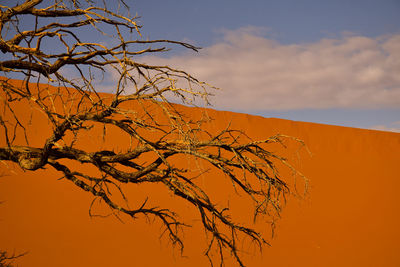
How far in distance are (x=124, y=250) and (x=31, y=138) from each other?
12082mm

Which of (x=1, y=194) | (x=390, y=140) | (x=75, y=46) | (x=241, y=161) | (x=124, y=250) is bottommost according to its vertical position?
(x=124, y=250)

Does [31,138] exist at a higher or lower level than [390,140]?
lower

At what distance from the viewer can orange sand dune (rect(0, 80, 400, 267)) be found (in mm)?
7750

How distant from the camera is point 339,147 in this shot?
2781 centimetres

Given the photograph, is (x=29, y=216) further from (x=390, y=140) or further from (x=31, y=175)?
(x=390, y=140)

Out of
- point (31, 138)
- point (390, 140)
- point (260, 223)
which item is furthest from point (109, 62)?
point (390, 140)

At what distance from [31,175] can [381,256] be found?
1301cm

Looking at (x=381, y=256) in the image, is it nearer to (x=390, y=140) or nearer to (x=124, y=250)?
(x=124, y=250)

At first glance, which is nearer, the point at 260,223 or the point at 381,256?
the point at 381,256

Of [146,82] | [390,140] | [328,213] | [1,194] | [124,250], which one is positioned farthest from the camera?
[390,140]

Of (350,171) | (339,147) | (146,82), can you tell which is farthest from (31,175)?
(339,147)

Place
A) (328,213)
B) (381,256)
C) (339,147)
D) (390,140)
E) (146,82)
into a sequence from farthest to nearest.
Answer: (390,140), (339,147), (328,213), (381,256), (146,82)

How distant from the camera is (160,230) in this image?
855cm

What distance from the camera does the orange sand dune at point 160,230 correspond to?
25.4 feet
